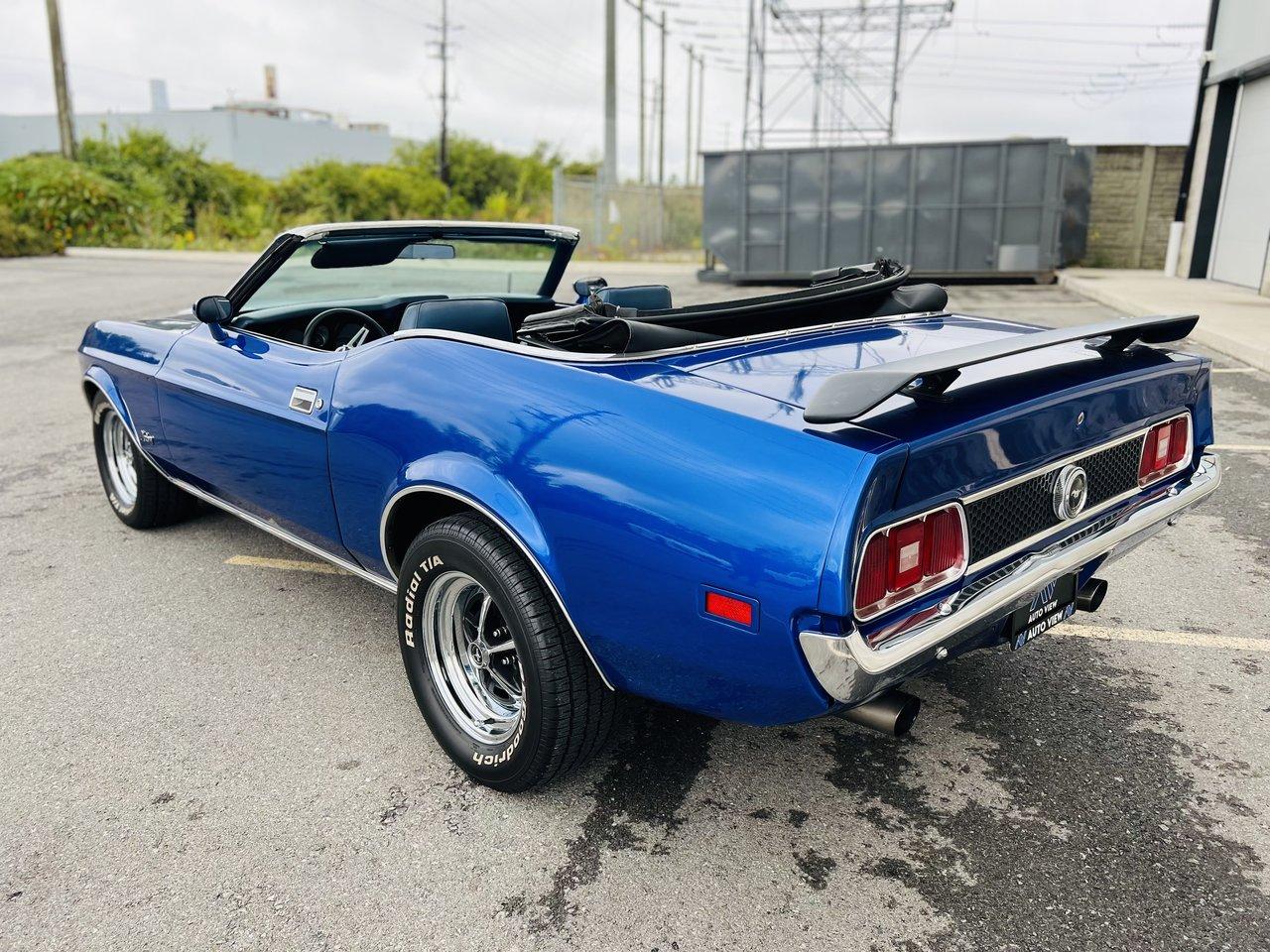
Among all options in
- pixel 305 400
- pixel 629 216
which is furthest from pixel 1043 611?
pixel 629 216

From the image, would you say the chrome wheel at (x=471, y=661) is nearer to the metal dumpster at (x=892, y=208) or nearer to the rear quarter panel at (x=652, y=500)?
the rear quarter panel at (x=652, y=500)

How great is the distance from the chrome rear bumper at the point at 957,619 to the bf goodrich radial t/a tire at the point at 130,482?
3570mm

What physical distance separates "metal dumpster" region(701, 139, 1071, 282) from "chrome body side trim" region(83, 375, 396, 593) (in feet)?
51.2

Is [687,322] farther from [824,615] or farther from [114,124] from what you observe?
[114,124]

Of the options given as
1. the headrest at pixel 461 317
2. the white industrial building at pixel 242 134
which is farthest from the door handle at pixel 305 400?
the white industrial building at pixel 242 134

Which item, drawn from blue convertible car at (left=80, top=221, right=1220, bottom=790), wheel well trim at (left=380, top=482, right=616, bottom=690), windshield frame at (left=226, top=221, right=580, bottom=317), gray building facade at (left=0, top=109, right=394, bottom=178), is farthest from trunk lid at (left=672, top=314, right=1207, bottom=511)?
gray building facade at (left=0, top=109, right=394, bottom=178)

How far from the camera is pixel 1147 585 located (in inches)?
158

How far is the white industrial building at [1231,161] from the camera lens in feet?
48.8

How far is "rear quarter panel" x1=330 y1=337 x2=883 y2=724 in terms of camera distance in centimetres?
195

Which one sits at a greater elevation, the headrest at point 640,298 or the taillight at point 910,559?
the headrest at point 640,298

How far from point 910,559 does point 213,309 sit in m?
2.74

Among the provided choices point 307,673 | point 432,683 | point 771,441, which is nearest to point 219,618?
point 307,673

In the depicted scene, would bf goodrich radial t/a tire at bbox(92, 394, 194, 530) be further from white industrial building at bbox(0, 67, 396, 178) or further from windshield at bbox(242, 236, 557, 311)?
white industrial building at bbox(0, 67, 396, 178)

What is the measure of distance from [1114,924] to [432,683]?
175 cm
